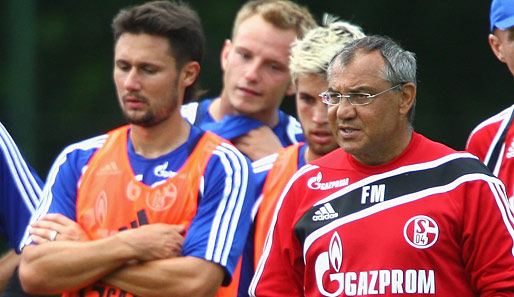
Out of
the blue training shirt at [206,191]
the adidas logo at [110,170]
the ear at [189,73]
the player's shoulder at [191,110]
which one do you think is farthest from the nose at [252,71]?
the adidas logo at [110,170]

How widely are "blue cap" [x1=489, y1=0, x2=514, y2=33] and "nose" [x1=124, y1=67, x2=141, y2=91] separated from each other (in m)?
1.50

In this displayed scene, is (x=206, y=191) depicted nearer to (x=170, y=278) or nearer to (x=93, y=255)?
(x=170, y=278)

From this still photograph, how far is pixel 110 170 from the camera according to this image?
187 inches

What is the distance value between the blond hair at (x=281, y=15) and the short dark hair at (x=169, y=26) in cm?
90

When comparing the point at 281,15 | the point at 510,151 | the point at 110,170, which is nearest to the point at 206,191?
the point at 110,170

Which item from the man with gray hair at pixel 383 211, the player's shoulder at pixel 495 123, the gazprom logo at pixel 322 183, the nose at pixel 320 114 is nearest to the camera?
the man with gray hair at pixel 383 211

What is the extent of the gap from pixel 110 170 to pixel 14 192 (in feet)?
1.63

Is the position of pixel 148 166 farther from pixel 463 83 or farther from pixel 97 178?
pixel 463 83

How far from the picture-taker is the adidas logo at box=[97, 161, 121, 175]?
4.73 meters


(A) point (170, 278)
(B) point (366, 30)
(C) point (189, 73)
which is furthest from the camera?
(B) point (366, 30)

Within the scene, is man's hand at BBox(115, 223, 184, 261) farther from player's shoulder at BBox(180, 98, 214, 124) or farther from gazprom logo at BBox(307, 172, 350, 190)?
player's shoulder at BBox(180, 98, 214, 124)

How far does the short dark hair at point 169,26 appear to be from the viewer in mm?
4883

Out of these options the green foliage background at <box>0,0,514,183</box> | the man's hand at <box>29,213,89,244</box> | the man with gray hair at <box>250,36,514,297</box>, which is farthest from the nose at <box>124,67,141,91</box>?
the green foliage background at <box>0,0,514,183</box>

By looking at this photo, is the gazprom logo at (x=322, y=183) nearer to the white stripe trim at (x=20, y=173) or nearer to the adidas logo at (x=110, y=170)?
→ the adidas logo at (x=110, y=170)
